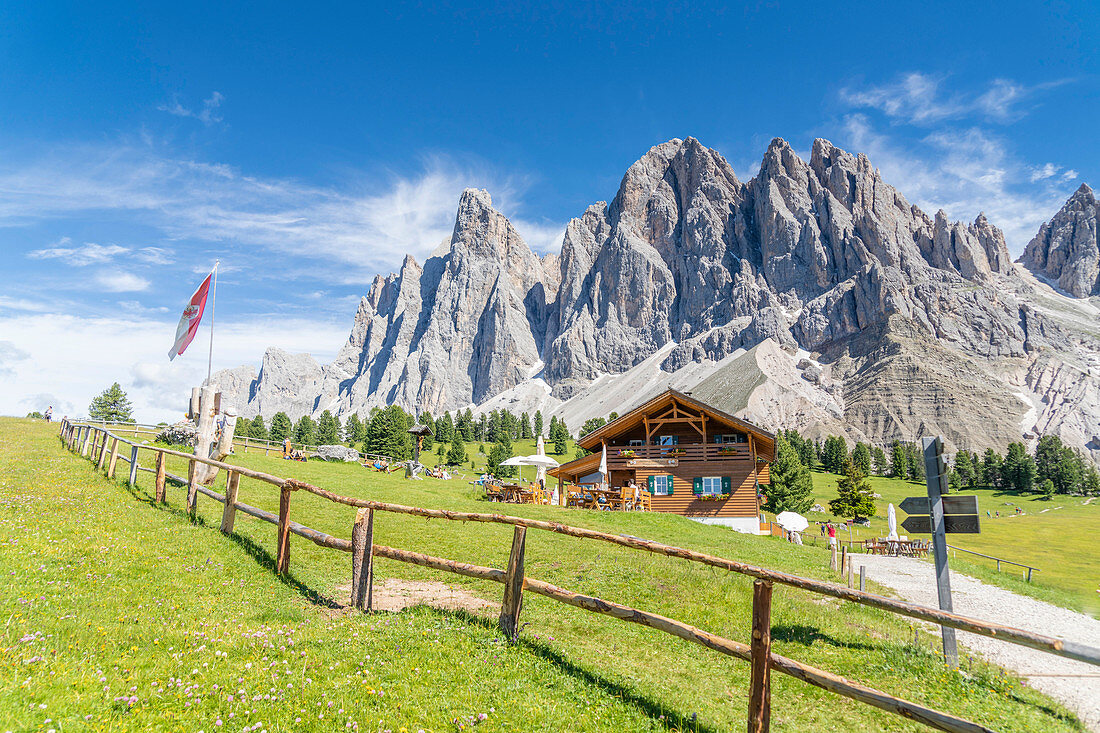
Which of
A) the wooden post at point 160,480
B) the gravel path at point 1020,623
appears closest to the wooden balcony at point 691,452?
the gravel path at point 1020,623

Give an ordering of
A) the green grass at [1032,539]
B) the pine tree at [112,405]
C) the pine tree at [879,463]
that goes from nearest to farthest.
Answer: the green grass at [1032,539]
the pine tree at [112,405]
the pine tree at [879,463]

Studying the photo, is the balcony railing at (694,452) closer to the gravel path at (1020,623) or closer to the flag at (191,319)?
the gravel path at (1020,623)

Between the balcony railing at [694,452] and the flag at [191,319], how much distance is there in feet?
83.3

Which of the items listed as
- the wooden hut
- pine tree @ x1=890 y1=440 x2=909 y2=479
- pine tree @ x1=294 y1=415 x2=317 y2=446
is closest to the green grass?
pine tree @ x1=890 y1=440 x2=909 y2=479

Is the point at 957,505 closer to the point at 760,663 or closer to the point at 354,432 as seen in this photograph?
the point at 760,663

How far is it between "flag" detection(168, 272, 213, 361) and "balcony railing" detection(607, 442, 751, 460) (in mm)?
25378

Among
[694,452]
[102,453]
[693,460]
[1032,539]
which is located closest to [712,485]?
[693,460]

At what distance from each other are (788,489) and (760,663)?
6648cm

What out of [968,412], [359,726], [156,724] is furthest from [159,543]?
[968,412]

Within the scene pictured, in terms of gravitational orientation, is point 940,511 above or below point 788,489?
above

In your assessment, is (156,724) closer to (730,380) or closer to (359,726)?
(359,726)

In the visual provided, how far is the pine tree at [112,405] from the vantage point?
85.2 meters

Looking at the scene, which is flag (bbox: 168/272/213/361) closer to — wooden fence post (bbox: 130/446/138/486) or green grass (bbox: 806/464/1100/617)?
wooden fence post (bbox: 130/446/138/486)

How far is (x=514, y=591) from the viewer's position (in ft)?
24.1
